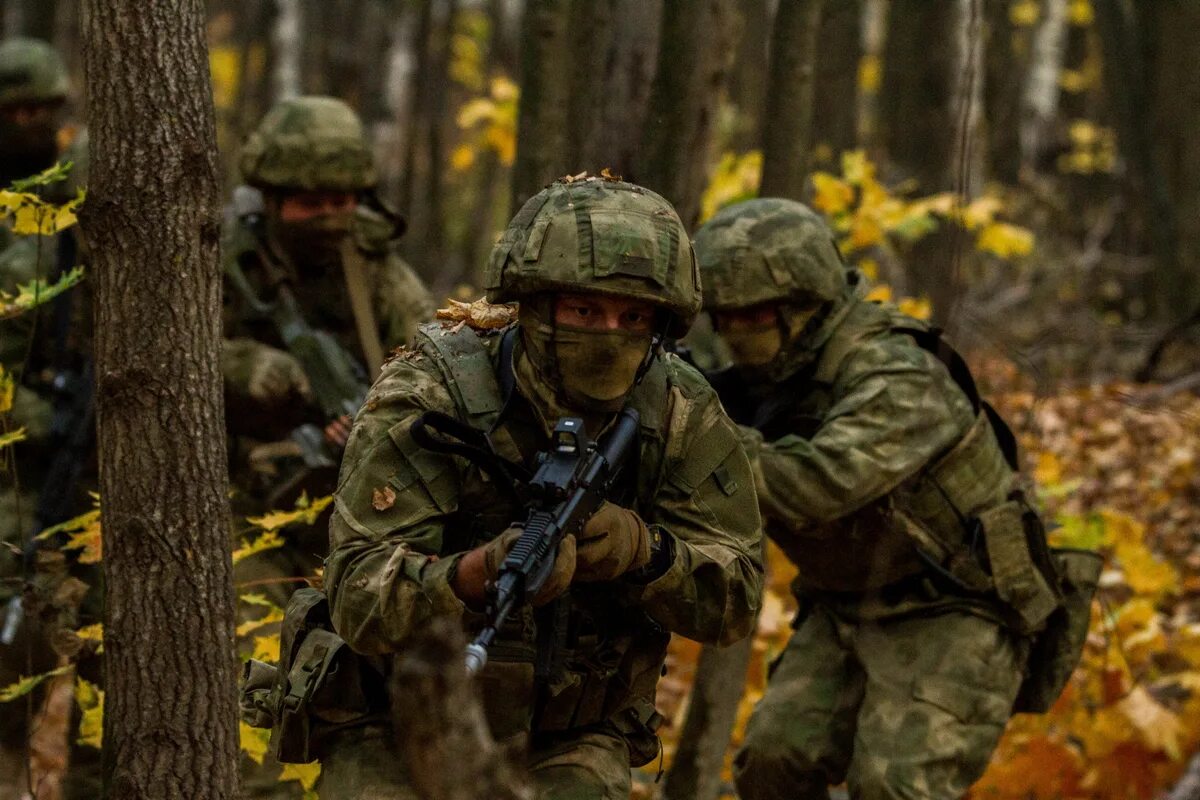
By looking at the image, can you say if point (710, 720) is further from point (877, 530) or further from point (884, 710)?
point (877, 530)

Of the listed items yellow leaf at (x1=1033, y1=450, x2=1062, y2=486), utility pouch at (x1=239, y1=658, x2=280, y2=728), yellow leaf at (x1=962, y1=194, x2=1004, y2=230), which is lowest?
yellow leaf at (x1=1033, y1=450, x2=1062, y2=486)

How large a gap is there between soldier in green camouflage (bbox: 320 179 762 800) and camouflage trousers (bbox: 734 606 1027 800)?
4.98 ft

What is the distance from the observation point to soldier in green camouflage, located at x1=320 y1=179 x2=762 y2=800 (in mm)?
3320

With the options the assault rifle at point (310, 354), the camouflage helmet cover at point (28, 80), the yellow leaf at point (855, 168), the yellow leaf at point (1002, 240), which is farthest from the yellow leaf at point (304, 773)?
the yellow leaf at point (1002, 240)

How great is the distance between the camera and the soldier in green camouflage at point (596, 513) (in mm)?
3320

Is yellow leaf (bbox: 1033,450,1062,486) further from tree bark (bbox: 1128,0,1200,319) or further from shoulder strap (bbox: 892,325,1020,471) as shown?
tree bark (bbox: 1128,0,1200,319)

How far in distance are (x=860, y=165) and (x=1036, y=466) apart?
5.08 ft

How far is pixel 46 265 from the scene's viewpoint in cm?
621

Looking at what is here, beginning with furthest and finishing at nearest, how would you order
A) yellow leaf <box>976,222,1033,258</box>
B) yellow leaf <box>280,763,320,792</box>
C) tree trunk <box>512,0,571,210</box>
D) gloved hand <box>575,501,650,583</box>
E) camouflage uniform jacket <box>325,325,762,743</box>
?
yellow leaf <box>976,222,1033,258</box> → tree trunk <box>512,0,571,210</box> → yellow leaf <box>280,763,320,792</box> → camouflage uniform jacket <box>325,325,762,743</box> → gloved hand <box>575,501,650,583</box>

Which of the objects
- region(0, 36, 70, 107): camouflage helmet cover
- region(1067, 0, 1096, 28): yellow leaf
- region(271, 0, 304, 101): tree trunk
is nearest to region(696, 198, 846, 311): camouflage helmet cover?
region(0, 36, 70, 107): camouflage helmet cover

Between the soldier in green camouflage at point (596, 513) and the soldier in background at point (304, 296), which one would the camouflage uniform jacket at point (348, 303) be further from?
the soldier in green camouflage at point (596, 513)

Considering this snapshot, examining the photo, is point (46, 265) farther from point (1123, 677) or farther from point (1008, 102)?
point (1008, 102)

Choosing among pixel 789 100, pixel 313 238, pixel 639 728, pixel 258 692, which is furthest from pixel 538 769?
pixel 313 238

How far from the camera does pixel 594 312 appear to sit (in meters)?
3.43
